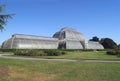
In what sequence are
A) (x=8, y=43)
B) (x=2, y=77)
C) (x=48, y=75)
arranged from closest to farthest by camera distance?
1. (x=2, y=77)
2. (x=48, y=75)
3. (x=8, y=43)

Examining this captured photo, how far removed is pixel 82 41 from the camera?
453 ft

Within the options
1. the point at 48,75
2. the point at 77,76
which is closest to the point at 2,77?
the point at 48,75

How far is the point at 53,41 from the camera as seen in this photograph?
124m

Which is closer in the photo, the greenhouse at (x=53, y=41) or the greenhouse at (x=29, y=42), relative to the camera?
the greenhouse at (x=29, y=42)

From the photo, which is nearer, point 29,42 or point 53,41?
point 29,42

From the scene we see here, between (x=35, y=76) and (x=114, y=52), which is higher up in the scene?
(x=114, y=52)

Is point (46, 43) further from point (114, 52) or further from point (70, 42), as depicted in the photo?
point (114, 52)

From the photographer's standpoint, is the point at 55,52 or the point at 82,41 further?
the point at 82,41

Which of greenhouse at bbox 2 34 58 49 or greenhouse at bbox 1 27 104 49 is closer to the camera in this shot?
greenhouse at bbox 2 34 58 49

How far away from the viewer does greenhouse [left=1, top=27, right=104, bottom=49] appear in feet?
340

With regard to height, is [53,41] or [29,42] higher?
[53,41]

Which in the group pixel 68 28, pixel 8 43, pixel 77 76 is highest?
pixel 68 28

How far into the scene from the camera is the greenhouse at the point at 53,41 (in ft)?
340

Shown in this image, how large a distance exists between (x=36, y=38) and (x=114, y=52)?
69007 millimetres
